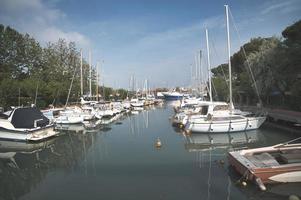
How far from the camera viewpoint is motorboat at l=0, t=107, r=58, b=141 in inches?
1062

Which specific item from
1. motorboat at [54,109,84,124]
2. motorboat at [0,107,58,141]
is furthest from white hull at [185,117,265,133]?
motorboat at [54,109,84,124]

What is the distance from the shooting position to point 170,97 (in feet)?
479

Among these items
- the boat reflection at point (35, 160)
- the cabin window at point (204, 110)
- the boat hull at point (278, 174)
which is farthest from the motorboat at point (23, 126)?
the boat hull at point (278, 174)

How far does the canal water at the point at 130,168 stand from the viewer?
560 inches

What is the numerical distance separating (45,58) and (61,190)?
53456 mm

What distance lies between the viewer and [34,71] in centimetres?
6153

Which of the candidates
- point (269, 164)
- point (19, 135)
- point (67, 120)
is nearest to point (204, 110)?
point (67, 120)

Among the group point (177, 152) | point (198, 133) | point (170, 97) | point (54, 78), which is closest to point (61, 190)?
point (177, 152)

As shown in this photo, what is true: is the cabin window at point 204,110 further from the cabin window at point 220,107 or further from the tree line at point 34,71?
the tree line at point 34,71

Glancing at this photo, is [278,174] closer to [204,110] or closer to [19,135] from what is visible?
[19,135]

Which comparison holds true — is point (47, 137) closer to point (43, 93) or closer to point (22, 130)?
point (22, 130)

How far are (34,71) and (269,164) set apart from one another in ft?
182

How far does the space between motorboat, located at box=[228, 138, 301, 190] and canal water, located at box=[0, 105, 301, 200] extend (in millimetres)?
402

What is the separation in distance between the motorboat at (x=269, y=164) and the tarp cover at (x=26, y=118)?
63.0 feet
